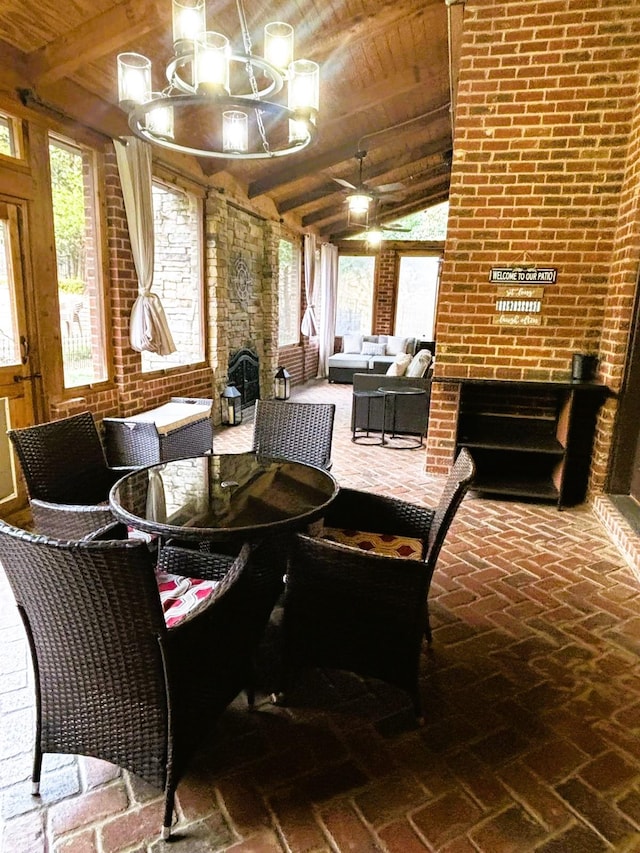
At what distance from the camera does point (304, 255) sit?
909 cm

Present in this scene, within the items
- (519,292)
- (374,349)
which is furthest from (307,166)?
(374,349)

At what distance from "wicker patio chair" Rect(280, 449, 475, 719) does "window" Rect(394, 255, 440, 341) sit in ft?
30.3

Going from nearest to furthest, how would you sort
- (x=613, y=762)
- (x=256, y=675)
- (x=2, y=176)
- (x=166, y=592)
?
(x=613, y=762) < (x=166, y=592) < (x=256, y=675) < (x=2, y=176)

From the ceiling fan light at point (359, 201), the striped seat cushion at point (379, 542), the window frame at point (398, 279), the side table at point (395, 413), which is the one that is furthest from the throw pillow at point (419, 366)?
the window frame at point (398, 279)

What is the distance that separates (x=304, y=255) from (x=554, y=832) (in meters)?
8.74

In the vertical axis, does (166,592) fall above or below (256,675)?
above

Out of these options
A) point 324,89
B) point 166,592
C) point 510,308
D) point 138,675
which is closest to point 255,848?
point 138,675

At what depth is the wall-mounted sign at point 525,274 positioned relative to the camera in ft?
12.8

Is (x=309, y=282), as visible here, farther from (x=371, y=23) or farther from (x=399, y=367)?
(x=371, y=23)

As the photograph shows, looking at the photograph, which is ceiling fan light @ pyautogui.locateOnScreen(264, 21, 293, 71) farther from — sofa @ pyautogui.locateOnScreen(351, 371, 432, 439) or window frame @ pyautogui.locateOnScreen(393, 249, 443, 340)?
window frame @ pyautogui.locateOnScreen(393, 249, 443, 340)

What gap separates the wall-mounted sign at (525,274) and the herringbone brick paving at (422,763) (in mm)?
2451

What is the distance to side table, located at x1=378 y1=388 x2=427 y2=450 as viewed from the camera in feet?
18.0

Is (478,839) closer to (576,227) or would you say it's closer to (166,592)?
(166,592)

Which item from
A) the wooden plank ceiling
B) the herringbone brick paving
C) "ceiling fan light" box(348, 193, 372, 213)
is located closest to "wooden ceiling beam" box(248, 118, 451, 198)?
the wooden plank ceiling
